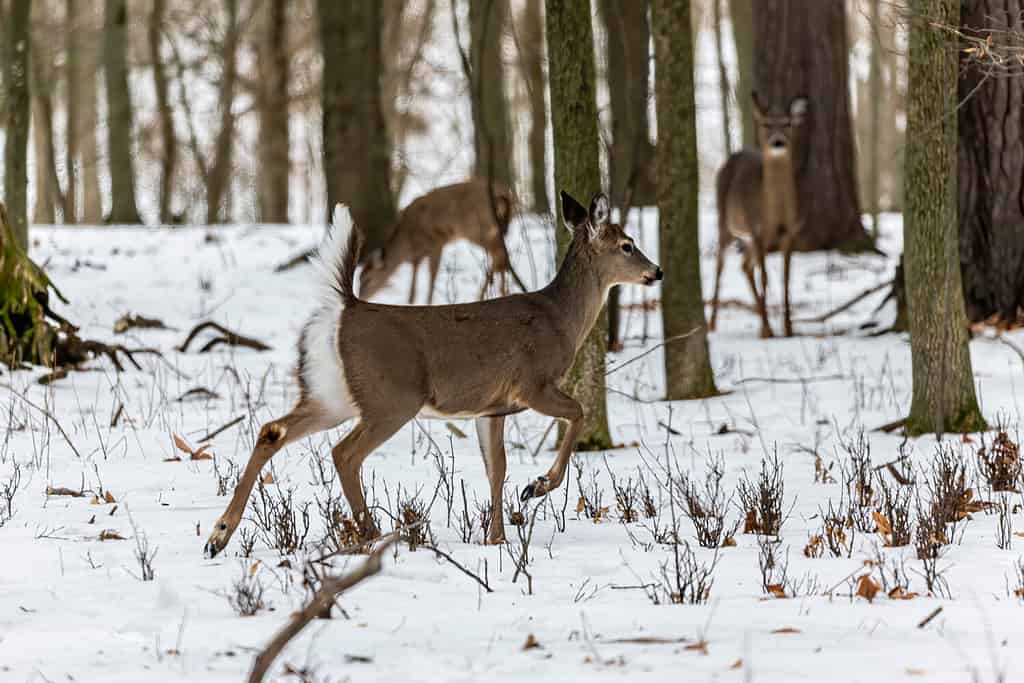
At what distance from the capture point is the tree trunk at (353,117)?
15891 mm

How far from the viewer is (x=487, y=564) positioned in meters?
5.34

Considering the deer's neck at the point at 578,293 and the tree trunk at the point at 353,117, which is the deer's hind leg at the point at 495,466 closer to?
the deer's neck at the point at 578,293

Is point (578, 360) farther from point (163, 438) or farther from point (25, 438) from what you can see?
point (25, 438)

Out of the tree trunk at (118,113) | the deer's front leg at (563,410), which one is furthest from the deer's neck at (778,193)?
the tree trunk at (118,113)

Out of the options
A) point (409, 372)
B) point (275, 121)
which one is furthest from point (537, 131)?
point (409, 372)

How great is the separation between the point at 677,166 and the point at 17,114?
17.6ft

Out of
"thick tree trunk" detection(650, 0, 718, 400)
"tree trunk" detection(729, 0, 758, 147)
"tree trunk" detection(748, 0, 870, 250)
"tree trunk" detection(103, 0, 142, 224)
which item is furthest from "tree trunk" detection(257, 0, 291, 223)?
"thick tree trunk" detection(650, 0, 718, 400)

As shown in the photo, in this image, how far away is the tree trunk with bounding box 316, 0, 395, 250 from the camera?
1589cm

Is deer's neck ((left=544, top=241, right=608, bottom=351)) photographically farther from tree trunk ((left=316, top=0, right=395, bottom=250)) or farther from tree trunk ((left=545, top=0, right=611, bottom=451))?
tree trunk ((left=316, top=0, right=395, bottom=250))

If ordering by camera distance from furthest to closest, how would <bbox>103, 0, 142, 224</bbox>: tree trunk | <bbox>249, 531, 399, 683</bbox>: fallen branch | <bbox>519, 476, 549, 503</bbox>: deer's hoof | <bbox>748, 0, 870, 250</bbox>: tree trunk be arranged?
<bbox>103, 0, 142, 224</bbox>: tree trunk, <bbox>748, 0, 870, 250</bbox>: tree trunk, <bbox>519, 476, 549, 503</bbox>: deer's hoof, <bbox>249, 531, 399, 683</bbox>: fallen branch

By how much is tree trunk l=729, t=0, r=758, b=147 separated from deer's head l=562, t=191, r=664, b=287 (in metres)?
17.5

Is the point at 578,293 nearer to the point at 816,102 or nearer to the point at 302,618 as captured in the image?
the point at 302,618

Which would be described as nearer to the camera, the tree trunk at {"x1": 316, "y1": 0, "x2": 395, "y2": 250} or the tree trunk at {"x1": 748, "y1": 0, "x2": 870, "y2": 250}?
the tree trunk at {"x1": 316, "y1": 0, "x2": 395, "y2": 250}

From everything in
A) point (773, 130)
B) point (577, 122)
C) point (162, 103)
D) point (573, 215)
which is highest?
point (162, 103)
